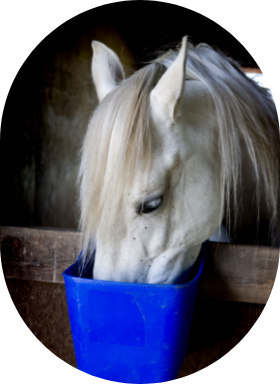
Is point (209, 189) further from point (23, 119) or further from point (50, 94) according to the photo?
point (50, 94)

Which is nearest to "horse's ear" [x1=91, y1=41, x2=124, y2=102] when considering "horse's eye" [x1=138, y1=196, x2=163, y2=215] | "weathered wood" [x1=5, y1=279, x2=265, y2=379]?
"horse's eye" [x1=138, y1=196, x2=163, y2=215]

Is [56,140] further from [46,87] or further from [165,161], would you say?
[165,161]

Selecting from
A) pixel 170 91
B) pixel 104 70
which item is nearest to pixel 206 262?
pixel 170 91

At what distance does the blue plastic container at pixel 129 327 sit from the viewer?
0.58 metres

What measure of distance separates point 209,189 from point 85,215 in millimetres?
340

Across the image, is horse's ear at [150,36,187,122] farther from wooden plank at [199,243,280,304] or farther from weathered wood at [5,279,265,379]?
weathered wood at [5,279,265,379]

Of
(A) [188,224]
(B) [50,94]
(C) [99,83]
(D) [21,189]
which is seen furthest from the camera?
(B) [50,94]

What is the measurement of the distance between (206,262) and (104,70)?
729 mm

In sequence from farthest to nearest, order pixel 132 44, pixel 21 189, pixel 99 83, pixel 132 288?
1. pixel 132 44
2. pixel 21 189
3. pixel 99 83
4. pixel 132 288

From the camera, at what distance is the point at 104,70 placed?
3.03 ft

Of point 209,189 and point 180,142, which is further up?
point 180,142

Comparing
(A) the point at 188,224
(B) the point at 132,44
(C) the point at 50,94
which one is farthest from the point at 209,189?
(B) the point at 132,44

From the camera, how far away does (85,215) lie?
662 millimetres

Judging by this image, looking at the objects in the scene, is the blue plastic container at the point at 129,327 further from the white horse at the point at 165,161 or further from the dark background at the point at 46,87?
the dark background at the point at 46,87
